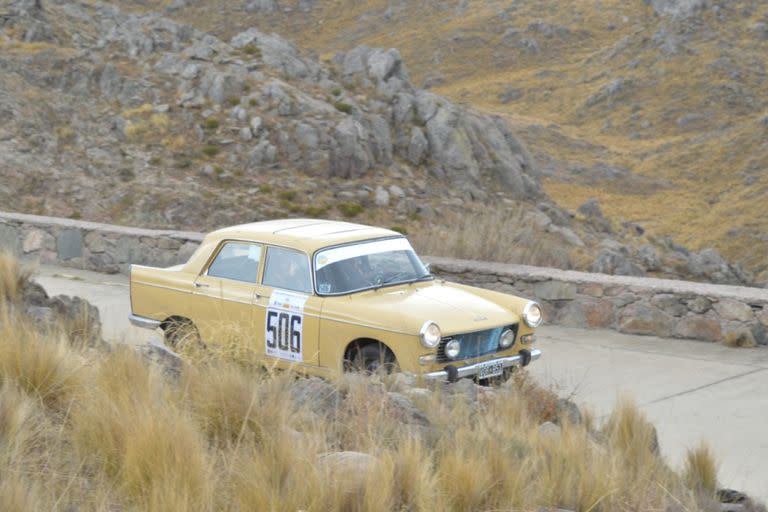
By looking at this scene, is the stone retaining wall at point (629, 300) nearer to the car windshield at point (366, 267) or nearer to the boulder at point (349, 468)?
the car windshield at point (366, 267)

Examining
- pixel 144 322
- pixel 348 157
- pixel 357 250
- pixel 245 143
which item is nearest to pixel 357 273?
pixel 357 250

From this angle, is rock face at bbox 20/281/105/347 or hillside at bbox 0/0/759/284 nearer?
rock face at bbox 20/281/105/347

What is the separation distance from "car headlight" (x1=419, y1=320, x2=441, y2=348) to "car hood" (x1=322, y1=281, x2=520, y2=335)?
0.22ft

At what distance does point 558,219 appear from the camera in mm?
27000

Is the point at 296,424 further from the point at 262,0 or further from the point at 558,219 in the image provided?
the point at 262,0

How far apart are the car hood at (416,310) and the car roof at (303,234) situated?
0.57m

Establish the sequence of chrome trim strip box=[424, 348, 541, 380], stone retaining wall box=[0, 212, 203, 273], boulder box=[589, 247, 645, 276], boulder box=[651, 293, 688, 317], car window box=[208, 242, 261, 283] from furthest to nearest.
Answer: boulder box=[589, 247, 645, 276] < stone retaining wall box=[0, 212, 203, 273] < boulder box=[651, 293, 688, 317] < car window box=[208, 242, 261, 283] < chrome trim strip box=[424, 348, 541, 380]

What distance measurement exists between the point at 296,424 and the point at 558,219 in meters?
22.1

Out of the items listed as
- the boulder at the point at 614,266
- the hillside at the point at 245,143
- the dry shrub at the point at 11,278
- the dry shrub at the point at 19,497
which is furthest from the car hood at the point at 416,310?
the hillside at the point at 245,143

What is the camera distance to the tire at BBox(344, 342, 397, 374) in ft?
25.8

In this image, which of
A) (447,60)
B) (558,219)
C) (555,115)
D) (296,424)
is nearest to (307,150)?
(558,219)

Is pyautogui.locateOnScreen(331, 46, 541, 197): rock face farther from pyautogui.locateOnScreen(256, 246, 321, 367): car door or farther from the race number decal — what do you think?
the race number decal

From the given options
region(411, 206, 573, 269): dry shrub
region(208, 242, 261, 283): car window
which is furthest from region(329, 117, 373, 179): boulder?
region(208, 242, 261, 283): car window

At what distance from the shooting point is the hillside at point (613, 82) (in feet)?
136
